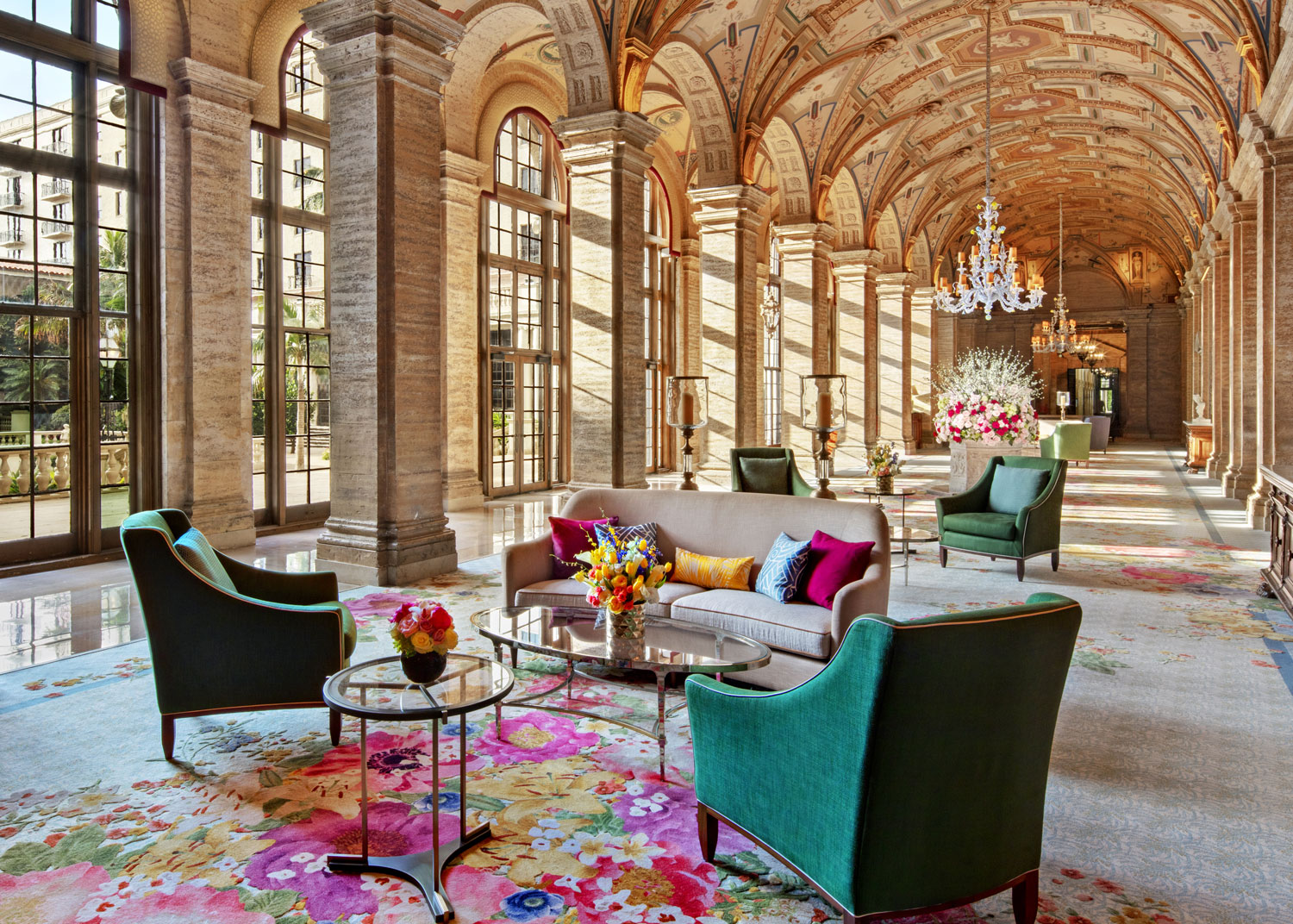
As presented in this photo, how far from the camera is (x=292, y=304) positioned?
9859 mm

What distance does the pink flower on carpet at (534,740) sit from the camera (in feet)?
11.8

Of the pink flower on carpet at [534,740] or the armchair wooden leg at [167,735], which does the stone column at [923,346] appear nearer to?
the pink flower on carpet at [534,740]

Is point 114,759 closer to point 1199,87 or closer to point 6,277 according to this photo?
point 6,277

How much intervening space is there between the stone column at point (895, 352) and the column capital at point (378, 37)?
15.9m

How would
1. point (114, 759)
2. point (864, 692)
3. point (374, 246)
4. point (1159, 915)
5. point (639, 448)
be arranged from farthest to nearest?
1. point (639, 448)
2. point (374, 246)
3. point (114, 759)
4. point (1159, 915)
5. point (864, 692)

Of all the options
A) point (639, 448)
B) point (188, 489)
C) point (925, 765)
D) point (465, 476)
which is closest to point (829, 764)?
point (925, 765)

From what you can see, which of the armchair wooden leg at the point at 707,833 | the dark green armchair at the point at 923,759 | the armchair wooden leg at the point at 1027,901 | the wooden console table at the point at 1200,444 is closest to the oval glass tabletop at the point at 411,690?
the armchair wooden leg at the point at 707,833

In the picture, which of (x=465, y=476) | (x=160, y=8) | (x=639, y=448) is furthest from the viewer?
(x=465, y=476)

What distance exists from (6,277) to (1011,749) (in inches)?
329

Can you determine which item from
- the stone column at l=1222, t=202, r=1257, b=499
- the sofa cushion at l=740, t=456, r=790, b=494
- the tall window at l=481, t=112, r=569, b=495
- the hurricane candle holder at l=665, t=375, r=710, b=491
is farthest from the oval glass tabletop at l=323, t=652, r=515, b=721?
the stone column at l=1222, t=202, r=1257, b=499

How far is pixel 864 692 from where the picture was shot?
6.95 ft

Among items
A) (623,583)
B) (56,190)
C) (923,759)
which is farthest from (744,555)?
(56,190)

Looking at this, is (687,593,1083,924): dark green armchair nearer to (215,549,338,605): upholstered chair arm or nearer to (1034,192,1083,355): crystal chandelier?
(215,549,338,605): upholstered chair arm

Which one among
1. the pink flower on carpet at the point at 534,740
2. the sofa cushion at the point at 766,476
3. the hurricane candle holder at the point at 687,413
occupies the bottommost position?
the pink flower on carpet at the point at 534,740
